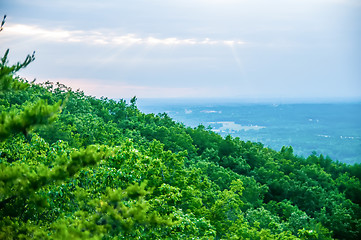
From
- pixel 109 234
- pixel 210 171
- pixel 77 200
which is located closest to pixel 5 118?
pixel 77 200

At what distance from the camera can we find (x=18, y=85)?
29.3 feet

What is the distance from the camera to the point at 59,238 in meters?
5.98

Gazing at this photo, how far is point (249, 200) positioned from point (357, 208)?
1127 centimetres

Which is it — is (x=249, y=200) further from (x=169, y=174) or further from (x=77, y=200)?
(x=77, y=200)

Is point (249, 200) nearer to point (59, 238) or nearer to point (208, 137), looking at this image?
point (208, 137)

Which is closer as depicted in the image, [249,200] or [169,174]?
[169,174]

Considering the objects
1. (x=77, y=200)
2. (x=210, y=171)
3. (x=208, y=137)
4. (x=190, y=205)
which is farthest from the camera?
(x=208, y=137)

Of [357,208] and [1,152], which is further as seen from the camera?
[357,208]

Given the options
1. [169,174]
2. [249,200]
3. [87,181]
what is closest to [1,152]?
[87,181]

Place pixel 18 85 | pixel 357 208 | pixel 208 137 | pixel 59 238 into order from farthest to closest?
1. pixel 208 137
2. pixel 357 208
3. pixel 18 85
4. pixel 59 238

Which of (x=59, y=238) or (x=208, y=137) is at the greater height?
(x=208, y=137)

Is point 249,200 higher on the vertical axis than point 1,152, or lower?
lower

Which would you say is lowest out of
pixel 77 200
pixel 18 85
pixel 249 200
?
pixel 249 200

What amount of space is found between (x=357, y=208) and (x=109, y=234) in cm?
2778
